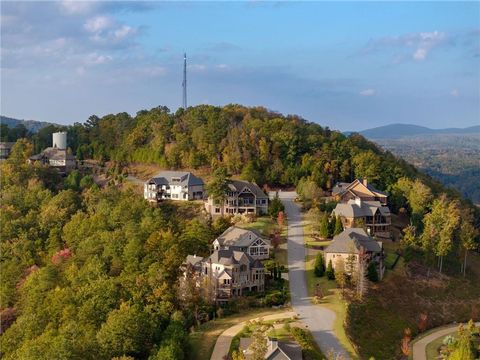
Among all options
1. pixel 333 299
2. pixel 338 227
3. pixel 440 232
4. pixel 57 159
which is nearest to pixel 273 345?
pixel 333 299

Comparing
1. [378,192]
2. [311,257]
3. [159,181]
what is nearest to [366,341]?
[311,257]

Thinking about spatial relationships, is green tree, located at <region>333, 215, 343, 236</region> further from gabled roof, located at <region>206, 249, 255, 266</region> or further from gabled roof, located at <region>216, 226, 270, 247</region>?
gabled roof, located at <region>206, 249, 255, 266</region>

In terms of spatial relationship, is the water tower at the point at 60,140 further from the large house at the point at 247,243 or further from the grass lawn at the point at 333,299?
the grass lawn at the point at 333,299

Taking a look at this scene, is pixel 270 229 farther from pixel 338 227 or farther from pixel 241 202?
pixel 338 227

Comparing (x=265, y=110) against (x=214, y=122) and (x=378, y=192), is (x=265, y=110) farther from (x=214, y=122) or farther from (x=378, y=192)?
(x=378, y=192)

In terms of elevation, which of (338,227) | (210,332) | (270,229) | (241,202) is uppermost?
(241,202)

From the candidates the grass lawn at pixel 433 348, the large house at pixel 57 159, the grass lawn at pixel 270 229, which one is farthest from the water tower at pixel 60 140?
the grass lawn at pixel 433 348

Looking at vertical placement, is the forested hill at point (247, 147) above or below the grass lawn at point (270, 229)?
above
